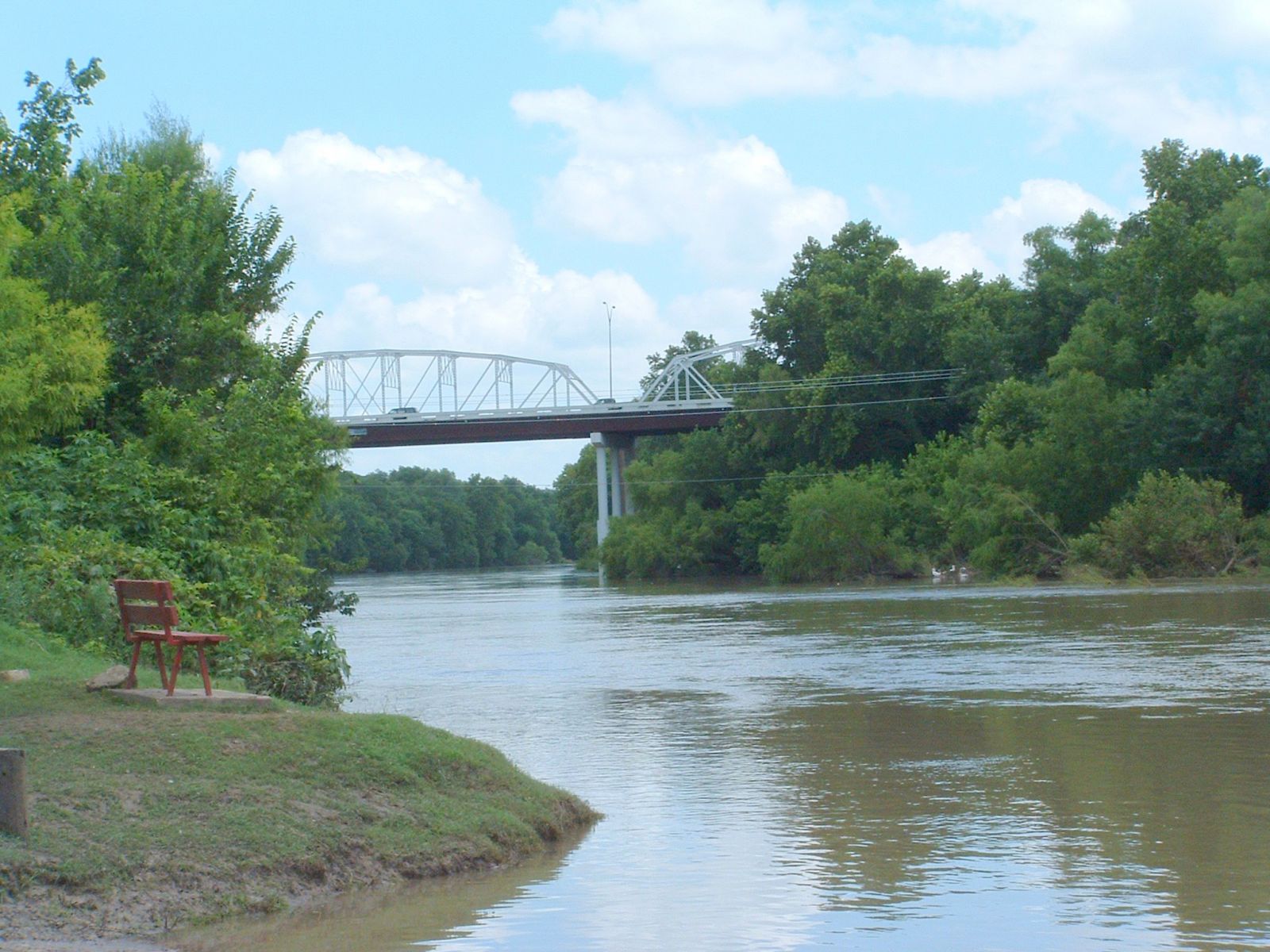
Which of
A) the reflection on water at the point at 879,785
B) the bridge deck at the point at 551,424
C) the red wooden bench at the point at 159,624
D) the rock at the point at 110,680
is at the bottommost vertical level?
the reflection on water at the point at 879,785

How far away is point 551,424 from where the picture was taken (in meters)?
93.9

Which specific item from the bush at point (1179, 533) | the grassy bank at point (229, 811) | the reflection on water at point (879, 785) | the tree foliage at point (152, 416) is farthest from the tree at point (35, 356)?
the bush at point (1179, 533)

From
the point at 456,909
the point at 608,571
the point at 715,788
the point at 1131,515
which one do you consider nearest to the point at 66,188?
the point at 715,788

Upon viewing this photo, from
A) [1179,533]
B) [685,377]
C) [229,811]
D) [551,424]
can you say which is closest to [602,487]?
[551,424]

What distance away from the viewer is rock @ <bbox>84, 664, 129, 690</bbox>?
12.1 metres

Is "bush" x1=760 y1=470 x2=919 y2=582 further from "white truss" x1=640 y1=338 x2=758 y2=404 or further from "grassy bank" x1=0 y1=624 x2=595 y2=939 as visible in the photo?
"grassy bank" x1=0 y1=624 x2=595 y2=939

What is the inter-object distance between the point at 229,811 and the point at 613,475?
88.4 metres

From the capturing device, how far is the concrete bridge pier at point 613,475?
95.9m

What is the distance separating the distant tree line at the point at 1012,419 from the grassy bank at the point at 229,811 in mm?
46325

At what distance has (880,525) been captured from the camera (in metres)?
70.4

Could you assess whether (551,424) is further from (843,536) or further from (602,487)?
(843,536)

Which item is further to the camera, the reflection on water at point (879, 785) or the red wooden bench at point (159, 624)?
the red wooden bench at point (159, 624)

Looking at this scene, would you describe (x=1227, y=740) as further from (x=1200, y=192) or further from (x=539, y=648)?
(x=1200, y=192)

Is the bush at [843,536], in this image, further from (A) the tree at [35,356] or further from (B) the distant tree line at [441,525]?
(B) the distant tree line at [441,525]
